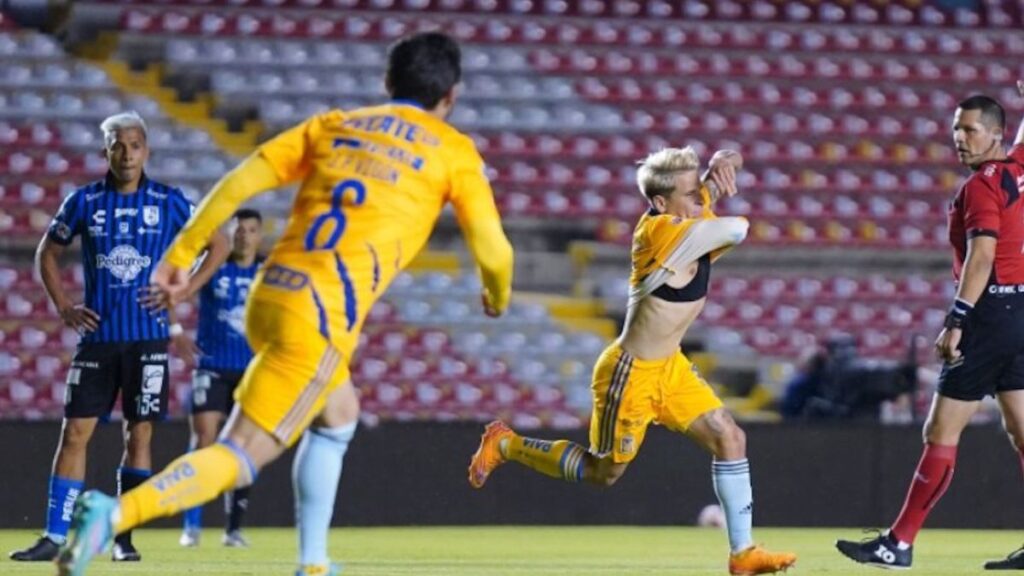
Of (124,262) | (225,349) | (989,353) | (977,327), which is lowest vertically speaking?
(225,349)

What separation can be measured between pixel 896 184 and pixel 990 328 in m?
8.97

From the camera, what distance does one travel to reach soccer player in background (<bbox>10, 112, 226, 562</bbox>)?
9195 millimetres

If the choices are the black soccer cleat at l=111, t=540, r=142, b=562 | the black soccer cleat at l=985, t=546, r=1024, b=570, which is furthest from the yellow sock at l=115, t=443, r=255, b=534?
the black soccer cleat at l=985, t=546, r=1024, b=570

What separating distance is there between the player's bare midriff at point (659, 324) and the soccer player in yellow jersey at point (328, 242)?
2.09m

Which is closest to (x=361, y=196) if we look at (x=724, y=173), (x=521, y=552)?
(x=724, y=173)

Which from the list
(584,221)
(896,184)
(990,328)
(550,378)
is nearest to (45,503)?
(550,378)

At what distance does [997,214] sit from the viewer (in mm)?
8422

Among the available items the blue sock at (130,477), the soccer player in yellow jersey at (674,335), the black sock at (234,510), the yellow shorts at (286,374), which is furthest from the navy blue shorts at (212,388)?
the yellow shorts at (286,374)

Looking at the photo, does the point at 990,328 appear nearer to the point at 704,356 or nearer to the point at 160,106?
the point at 704,356

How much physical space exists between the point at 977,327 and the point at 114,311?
147 inches

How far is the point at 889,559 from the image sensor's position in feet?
28.2

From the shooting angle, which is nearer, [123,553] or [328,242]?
[328,242]

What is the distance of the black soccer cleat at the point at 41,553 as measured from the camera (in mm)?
9016

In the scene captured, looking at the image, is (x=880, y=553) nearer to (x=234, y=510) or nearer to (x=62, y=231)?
(x=62, y=231)
